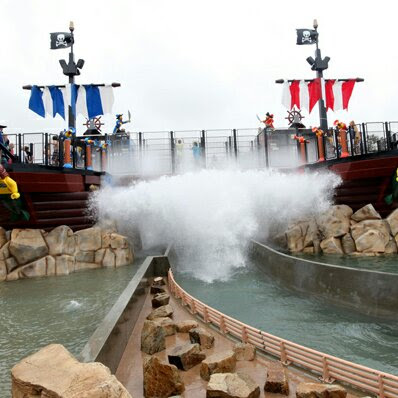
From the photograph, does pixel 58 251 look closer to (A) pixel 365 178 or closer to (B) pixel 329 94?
(A) pixel 365 178

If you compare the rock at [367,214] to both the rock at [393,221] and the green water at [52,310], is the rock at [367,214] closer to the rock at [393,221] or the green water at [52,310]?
the rock at [393,221]

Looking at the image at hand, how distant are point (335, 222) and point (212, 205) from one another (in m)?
5.48

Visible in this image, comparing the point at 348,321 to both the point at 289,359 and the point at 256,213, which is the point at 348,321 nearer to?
the point at 289,359

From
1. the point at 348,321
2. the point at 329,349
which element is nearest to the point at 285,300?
the point at 348,321

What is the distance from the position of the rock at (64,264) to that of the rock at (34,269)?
0.42 m

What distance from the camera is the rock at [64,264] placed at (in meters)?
12.6

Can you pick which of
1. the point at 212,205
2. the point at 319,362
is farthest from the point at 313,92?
the point at 319,362

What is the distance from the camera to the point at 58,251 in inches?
508

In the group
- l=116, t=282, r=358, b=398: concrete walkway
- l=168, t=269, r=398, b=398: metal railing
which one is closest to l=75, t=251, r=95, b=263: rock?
l=116, t=282, r=358, b=398: concrete walkway

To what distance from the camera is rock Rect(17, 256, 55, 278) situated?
1222 centimetres

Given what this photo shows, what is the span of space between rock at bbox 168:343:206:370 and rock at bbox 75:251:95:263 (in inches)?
380

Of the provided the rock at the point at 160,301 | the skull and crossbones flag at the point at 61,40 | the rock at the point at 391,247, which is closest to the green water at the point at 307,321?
the rock at the point at 160,301

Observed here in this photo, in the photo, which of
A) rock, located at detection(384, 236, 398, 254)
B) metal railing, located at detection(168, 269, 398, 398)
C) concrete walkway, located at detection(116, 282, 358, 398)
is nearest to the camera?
metal railing, located at detection(168, 269, 398, 398)

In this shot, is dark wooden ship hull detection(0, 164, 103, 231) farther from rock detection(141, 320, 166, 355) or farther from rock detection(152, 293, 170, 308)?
rock detection(141, 320, 166, 355)
